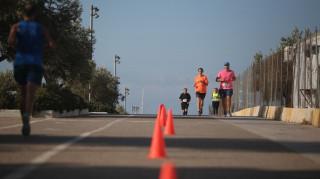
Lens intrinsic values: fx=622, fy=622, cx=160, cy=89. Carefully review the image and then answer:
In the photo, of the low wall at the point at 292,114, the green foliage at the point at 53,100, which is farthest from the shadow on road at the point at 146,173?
the green foliage at the point at 53,100

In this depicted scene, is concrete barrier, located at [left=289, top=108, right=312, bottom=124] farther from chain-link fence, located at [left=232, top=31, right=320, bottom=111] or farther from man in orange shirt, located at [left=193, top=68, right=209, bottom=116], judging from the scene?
man in orange shirt, located at [left=193, top=68, right=209, bottom=116]

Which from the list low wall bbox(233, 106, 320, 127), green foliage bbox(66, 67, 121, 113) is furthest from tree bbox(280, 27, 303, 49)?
low wall bbox(233, 106, 320, 127)

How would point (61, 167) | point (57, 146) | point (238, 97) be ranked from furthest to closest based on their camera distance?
point (238, 97), point (57, 146), point (61, 167)

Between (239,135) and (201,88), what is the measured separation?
46.7 feet

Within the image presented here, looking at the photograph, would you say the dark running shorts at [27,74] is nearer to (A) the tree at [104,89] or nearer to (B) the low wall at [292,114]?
(B) the low wall at [292,114]

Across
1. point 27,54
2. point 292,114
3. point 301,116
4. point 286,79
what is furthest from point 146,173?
point 286,79

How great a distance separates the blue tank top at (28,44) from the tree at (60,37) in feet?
36.0

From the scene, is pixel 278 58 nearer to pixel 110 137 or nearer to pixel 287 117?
pixel 287 117

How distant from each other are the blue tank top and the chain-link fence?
9.54m

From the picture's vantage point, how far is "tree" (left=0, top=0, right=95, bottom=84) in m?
29.5

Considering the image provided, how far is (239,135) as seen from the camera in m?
13.6

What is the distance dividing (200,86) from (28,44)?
1629 cm

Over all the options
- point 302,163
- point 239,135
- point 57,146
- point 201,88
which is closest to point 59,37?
point 201,88

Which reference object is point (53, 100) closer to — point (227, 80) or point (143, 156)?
point (227, 80)
